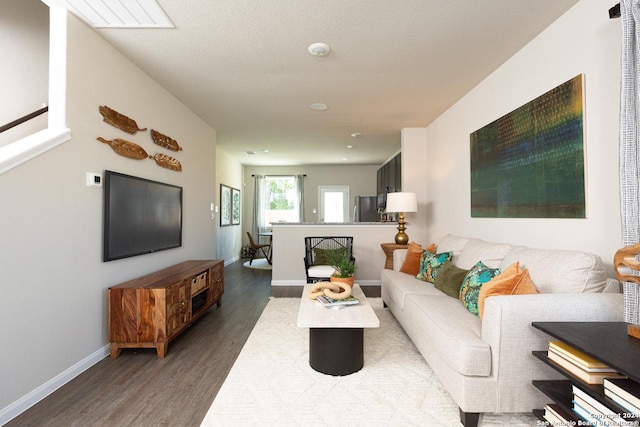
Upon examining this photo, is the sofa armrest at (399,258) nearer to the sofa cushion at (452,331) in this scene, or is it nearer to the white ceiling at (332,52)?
the sofa cushion at (452,331)

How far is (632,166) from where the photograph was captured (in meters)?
1.48

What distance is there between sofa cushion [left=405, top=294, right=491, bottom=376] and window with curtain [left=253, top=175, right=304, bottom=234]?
612cm

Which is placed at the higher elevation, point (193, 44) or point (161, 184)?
point (193, 44)

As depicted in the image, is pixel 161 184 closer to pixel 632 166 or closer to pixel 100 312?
pixel 100 312

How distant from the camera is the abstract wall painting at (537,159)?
1997mm

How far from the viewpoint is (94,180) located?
90.3 inches

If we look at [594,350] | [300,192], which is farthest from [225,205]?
[594,350]

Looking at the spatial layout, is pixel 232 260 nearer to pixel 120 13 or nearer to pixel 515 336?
pixel 120 13

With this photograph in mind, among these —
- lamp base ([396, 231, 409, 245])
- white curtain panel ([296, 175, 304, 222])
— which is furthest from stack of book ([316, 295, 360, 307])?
white curtain panel ([296, 175, 304, 222])

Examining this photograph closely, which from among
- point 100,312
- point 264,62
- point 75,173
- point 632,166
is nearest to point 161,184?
point 75,173

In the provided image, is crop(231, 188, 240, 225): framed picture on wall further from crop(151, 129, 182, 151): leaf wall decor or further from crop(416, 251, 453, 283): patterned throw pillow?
crop(416, 251, 453, 283): patterned throw pillow

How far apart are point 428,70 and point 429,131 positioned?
6.32 ft

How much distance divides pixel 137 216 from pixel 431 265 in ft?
9.61

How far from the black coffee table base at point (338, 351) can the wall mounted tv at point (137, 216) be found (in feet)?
6.12
